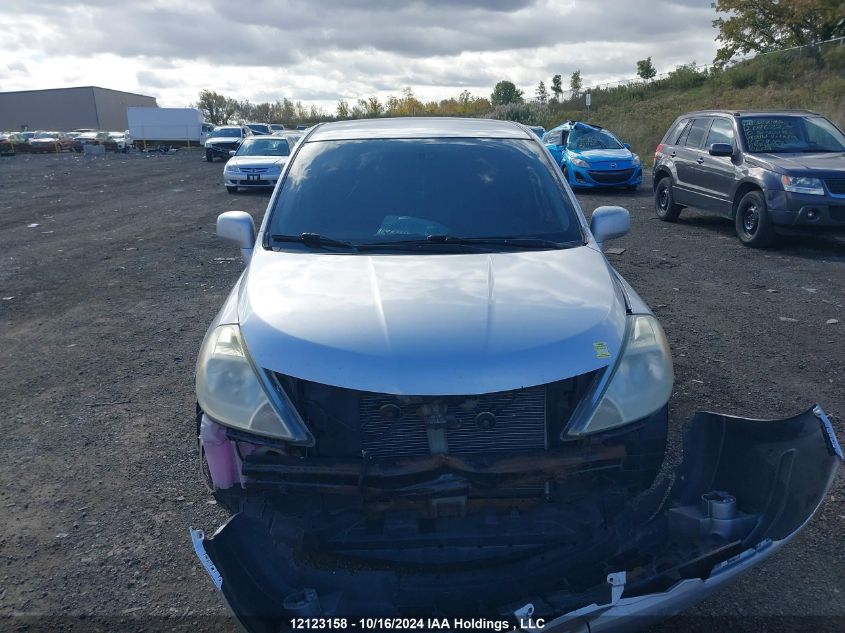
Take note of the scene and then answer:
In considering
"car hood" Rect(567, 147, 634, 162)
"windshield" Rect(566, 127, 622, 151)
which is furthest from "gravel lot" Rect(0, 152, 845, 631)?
Answer: "windshield" Rect(566, 127, 622, 151)

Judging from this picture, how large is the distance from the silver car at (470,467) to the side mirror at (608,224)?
118cm

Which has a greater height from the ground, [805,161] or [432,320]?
[432,320]

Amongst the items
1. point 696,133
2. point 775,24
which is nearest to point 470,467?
point 696,133

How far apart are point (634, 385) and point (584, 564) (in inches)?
26.5

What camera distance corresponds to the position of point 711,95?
3600cm

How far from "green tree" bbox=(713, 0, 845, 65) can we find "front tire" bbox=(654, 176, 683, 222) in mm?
31385

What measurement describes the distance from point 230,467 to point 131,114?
57644 mm

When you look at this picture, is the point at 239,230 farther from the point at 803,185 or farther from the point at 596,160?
the point at 596,160

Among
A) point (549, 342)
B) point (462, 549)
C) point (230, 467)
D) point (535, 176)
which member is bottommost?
point (462, 549)

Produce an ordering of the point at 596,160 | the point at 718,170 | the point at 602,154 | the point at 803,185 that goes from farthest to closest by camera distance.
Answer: the point at 602,154
the point at 596,160
the point at 718,170
the point at 803,185

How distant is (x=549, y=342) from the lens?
8.52 feet

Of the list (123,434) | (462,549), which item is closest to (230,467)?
(462,549)

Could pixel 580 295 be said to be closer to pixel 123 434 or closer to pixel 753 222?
pixel 123 434

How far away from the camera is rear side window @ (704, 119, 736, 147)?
35.2 feet
